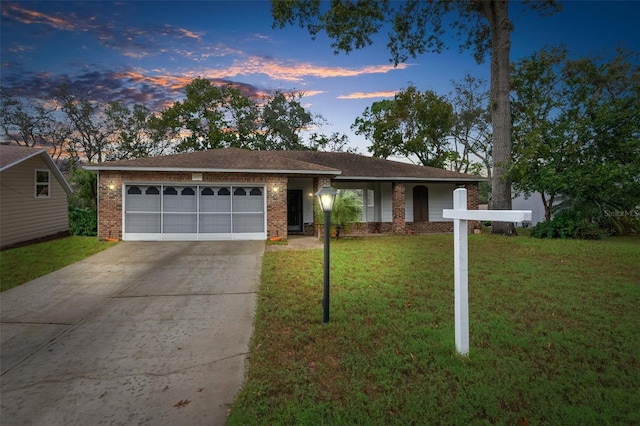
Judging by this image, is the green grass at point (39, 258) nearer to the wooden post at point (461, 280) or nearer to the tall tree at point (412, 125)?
the wooden post at point (461, 280)

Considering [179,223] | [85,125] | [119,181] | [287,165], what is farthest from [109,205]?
[85,125]

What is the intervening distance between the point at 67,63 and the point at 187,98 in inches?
491

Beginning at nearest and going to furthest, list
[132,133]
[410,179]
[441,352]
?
[441,352]
[410,179]
[132,133]

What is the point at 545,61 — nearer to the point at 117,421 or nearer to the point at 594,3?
the point at 594,3

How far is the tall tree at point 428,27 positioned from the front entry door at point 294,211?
7.94m

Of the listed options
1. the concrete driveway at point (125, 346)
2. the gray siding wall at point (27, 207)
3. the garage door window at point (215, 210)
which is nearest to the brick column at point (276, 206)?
the garage door window at point (215, 210)

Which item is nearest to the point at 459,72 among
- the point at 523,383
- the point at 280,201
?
the point at 280,201

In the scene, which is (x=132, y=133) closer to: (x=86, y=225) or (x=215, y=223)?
(x=86, y=225)

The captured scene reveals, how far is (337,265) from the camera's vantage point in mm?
8406

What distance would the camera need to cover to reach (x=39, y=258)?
937 cm

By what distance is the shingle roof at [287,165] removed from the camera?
12.3 m

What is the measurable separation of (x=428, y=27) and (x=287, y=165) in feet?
37.8

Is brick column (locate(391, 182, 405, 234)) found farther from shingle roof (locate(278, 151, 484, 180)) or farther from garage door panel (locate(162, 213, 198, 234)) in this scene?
garage door panel (locate(162, 213, 198, 234))

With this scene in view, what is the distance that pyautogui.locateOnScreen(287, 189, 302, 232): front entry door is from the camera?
16422mm
